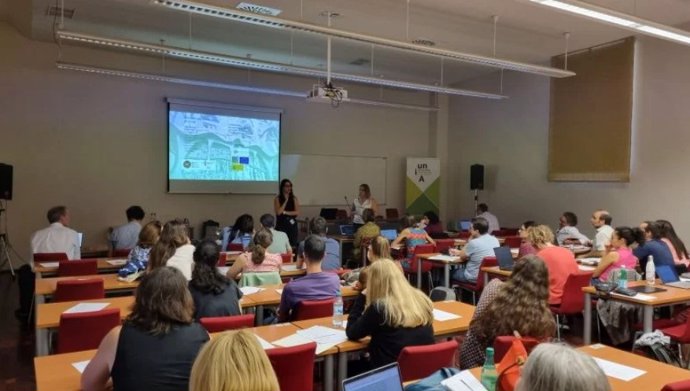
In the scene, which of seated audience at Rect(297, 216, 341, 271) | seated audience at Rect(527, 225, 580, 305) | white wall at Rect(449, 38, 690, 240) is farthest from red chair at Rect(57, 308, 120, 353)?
white wall at Rect(449, 38, 690, 240)

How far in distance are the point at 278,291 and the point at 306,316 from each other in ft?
2.65

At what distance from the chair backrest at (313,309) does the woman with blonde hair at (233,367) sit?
7.13 feet

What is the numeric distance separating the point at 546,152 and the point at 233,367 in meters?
10.2

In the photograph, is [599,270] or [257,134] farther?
[257,134]

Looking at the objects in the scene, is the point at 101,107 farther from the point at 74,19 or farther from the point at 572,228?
the point at 572,228

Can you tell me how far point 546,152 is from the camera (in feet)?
34.9

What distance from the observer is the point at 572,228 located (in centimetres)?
852

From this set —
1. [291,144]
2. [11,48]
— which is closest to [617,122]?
[291,144]

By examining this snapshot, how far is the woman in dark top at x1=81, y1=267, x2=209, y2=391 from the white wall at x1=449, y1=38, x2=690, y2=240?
849 centimetres

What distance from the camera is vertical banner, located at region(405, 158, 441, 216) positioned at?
12836 mm

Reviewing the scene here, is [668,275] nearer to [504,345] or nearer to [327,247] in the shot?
[504,345]

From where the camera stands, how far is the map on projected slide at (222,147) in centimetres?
1045

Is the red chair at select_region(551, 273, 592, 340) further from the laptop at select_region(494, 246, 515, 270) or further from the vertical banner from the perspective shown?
the vertical banner

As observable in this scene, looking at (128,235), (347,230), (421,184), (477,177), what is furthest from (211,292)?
(421,184)
